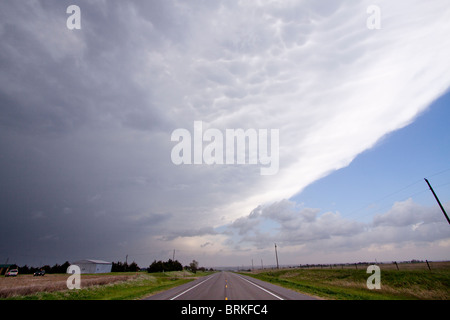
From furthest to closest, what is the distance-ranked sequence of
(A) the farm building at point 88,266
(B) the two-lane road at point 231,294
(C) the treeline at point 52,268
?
1. (C) the treeline at point 52,268
2. (A) the farm building at point 88,266
3. (B) the two-lane road at point 231,294

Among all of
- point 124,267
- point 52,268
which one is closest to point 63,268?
point 52,268

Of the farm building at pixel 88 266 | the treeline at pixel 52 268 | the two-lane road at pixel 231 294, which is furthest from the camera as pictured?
the treeline at pixel 52 268

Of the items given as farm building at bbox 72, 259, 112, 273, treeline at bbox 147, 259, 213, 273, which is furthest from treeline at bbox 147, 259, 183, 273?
farm building at bbox 72, 259, 112, 273

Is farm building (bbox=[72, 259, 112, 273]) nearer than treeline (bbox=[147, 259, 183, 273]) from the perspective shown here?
Yes

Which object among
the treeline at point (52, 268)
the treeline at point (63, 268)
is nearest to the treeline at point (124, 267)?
the treeline at point (63, 268)

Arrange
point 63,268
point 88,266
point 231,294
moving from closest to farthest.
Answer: point 231,294 < point 88,266 < point 63,268

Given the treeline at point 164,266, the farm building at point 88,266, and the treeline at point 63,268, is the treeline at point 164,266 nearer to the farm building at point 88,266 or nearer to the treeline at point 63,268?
the treeline at point 63,268

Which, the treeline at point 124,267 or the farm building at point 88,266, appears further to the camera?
the treeline at point 124,267

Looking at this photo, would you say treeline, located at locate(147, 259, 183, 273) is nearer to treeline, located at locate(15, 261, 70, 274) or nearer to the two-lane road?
treeline, located at locate(15, 261, 70, 274)

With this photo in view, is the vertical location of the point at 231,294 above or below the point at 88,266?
below

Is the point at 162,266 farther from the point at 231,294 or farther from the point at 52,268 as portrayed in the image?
the point at 231,294
